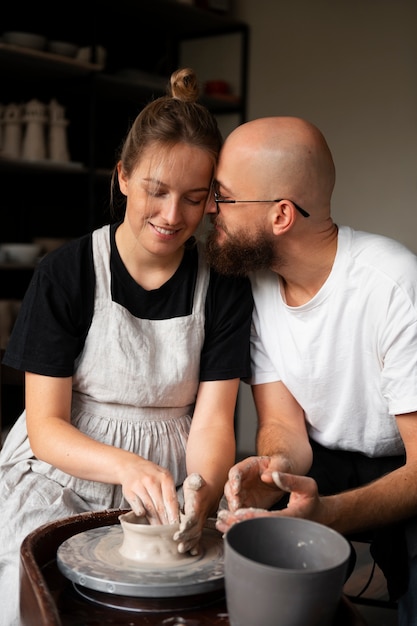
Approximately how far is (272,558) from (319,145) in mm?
962

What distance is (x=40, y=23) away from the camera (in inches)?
152

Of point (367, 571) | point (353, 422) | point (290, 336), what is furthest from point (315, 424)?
point (367, 571)

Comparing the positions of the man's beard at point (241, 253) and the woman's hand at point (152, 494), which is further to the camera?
the man's beard at point (241, 253)

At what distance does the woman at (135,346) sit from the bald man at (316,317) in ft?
0.26

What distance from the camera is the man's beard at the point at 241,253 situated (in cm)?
165

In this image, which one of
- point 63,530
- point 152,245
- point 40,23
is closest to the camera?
point 63,530

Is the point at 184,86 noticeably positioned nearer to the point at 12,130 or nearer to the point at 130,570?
the point at 130,570

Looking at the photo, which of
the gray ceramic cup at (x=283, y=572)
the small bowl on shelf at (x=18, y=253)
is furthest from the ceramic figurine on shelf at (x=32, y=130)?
the gray ceramic cup at (x=283, y=572)

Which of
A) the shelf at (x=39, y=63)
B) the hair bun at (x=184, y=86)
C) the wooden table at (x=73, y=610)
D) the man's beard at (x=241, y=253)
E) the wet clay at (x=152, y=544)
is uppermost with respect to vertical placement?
the shelf at (x=39, y=63)

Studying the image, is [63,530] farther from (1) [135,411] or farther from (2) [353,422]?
(2) [353,422]

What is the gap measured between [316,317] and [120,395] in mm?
439

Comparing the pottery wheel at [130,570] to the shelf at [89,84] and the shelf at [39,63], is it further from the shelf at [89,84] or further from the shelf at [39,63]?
the shelf at [39,63]

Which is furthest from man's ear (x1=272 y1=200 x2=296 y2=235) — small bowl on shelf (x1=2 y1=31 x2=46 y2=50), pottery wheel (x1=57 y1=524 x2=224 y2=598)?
small bowl on shelf (x1=2 y1=31 x2=46 y2=50)

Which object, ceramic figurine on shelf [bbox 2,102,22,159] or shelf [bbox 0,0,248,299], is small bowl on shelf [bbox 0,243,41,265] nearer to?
shelf [bbox 0,0,248,299]
